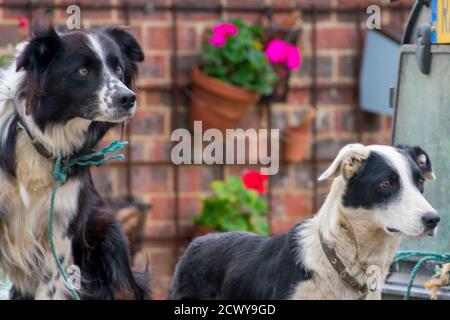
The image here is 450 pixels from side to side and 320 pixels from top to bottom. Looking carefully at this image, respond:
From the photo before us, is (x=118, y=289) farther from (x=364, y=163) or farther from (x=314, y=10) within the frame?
(x=314, y=10)

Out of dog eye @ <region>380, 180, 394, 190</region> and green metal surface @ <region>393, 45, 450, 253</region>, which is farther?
green metal surface @ <region>393, 45, 450, 253</region>

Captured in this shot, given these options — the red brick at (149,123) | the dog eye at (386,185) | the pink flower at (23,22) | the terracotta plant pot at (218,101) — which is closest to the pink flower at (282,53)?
the terracotta plant pot at (218,101)

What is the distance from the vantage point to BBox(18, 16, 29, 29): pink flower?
7.76 m

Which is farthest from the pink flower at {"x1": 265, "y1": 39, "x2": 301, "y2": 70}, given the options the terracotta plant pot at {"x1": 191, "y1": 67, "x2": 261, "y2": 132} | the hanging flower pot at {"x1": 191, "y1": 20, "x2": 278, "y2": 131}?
the terracotta plant pot at {"x1": 191, "y1": 67, "x2": 261, "y2": 132}

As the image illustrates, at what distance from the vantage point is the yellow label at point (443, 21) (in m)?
5.27

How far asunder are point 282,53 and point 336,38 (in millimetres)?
687

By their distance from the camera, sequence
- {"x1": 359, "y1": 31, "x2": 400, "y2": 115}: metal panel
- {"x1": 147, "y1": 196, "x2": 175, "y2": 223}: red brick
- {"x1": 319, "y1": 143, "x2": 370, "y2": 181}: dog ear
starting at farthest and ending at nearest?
{"x1": 359, "y1": 31, "x2": 400, "y2": 115}: metal panel → {"x1": 147, "y1": 196, "x2": 175, "y2": 223}: red brick → {"x1": 319, "y1": 143, "x2": 370, "y2": 181}: dog ear

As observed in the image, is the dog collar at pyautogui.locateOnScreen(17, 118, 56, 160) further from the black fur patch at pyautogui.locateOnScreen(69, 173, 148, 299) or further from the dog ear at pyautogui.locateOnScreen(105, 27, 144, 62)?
the dog ear at pyautogui.locateOnScreen(105, 27, 144, 62)

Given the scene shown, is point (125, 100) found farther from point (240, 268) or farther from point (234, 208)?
point (234, 208)

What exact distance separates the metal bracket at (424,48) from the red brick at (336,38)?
3572 millimetres

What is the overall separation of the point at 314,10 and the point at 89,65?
3991 mm

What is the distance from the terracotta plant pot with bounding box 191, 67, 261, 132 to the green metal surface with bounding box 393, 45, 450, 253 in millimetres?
2823

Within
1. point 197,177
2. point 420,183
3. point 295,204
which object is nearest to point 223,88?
point 197,177
